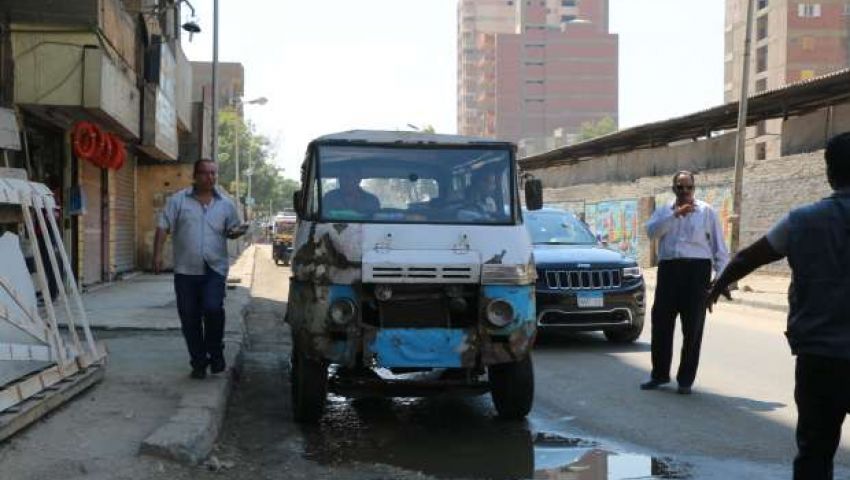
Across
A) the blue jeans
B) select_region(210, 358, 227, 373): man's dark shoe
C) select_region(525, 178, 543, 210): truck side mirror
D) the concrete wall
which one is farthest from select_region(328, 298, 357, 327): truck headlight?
the concrete wall

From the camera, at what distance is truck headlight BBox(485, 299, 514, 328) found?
228 inches

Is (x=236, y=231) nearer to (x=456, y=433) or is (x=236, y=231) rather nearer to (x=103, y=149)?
(x=456, y=433)

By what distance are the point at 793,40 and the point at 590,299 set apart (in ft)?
245

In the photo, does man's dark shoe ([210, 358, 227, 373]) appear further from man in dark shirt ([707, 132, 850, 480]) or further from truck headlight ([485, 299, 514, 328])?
man in dark shirt ([707, 132, 850, 480])

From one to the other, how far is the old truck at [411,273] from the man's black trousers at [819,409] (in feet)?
8.54

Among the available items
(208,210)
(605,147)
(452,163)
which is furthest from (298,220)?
(605,147)

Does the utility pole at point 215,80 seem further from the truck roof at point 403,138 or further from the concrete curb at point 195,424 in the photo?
the concrete curb at point 195,424

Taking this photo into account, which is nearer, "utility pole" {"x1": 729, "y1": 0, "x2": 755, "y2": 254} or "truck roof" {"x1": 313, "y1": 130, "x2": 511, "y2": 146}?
"truck roof" {"x1": 313, "y1": 130, "x2": 511, "y2": 146}

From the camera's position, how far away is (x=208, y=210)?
7145 mm

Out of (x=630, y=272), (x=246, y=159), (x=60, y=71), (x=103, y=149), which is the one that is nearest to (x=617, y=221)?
(x=103, y=149)

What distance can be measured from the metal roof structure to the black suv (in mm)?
11379

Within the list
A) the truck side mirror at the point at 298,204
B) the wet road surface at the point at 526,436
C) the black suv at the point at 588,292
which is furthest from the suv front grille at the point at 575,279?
the truck side mirror at the point at 298,204

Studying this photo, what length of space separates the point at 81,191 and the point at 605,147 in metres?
22.7

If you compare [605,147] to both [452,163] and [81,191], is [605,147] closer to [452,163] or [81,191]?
[81,191]
